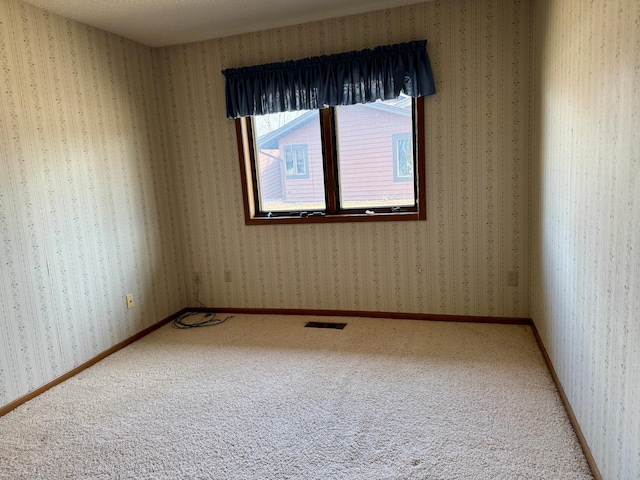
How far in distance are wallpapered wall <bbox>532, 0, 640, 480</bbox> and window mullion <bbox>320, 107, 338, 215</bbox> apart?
60.2 inches

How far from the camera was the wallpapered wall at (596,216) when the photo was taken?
1258mm

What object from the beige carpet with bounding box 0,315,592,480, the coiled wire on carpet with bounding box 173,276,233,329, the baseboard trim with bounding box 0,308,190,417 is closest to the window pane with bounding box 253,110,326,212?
the coiled wire on carpet with bounding box 173,276,233,329

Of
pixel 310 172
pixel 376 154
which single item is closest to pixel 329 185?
pixel 310 172

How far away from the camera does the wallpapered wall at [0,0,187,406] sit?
241cm

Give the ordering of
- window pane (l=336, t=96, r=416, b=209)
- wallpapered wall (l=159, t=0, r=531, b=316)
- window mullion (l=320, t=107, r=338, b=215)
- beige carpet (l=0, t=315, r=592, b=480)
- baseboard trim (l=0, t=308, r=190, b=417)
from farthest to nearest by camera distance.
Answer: window mullion (l=320, t=107, r=338, b=215), window pane (l=336, t=96, r=416, b=209), wallpapered wall (l=159, t=0, r=531, b=316), baseboard trim (l=0, t=308, r=190, b=417), beige carpet (l=0, t=315, r=592, b=480)

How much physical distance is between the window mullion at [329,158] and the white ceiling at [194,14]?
73cm

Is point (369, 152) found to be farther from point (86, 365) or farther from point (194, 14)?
point (86, 365)

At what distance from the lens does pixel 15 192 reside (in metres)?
2.42

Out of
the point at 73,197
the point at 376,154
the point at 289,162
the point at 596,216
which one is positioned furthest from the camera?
the point at 289,162

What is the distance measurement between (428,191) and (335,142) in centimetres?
85

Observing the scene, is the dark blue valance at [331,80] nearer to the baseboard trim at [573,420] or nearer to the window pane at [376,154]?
the window pane at [376,154]

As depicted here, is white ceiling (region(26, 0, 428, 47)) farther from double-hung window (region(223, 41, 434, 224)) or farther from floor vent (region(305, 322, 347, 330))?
floor vent (region(305, 322, 347, 330))

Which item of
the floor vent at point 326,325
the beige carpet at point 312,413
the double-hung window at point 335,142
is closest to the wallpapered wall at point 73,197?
the beige carpet at point 312,413

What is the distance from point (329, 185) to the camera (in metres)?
3.41
